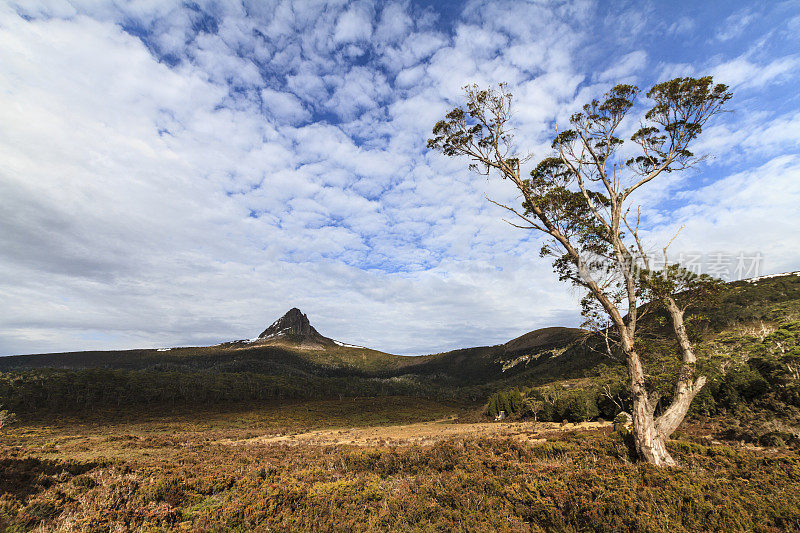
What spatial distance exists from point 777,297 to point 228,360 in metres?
208

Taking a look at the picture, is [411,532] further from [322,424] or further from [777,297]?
[777,297]

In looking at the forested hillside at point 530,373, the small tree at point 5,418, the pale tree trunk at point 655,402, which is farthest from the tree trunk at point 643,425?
the small tree at point 5,418

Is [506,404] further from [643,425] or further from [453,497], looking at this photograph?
[453,497]

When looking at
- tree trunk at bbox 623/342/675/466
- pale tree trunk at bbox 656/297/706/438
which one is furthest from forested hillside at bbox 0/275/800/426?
tree trunk at bbox 623/342/675/466

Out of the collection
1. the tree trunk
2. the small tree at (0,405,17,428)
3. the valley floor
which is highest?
the tree trunk

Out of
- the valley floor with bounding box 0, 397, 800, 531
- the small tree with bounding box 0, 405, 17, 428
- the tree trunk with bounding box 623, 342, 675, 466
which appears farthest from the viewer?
the small tree with bounding box 0, 405, 17, 428

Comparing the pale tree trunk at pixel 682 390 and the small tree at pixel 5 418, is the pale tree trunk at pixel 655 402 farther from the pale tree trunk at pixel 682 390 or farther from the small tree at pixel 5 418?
the small tree at pixel 5 418

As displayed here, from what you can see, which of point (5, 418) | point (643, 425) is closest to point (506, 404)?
point (643, 425)

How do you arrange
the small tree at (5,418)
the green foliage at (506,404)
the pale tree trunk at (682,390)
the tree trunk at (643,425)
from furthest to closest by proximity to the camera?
the green foliage at (506,404) < the small tree at (5,418) < the pale tree trunk at (682,390) < the tree trunk at (643,425)

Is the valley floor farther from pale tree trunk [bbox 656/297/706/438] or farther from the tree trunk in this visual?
pale tree trunk [bbox 656/297/706/438]

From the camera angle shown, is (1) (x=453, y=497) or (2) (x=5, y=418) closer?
(1) (x=453, y=497)

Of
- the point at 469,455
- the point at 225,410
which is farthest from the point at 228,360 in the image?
the point at 469,455

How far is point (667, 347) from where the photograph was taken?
10.4 metres

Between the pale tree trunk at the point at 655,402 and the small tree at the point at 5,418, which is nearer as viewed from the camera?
the pale tree trunk at the point at 655,402
